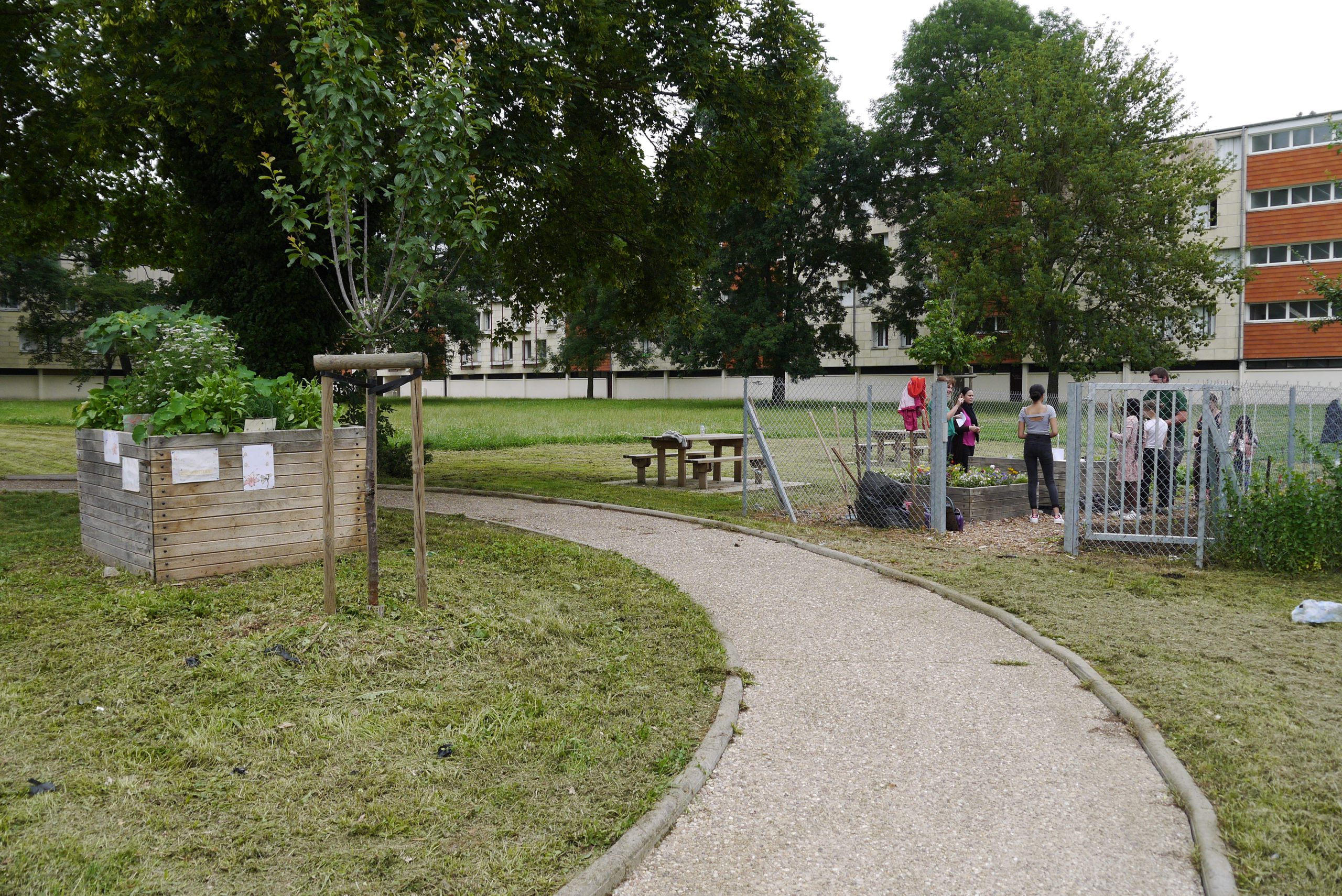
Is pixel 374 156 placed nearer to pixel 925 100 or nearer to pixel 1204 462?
pixel 1204 462

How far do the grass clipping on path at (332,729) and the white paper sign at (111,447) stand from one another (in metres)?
0.96

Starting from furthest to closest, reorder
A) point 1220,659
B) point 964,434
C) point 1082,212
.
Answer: point 1082,212
point 964,434
point 1220,659

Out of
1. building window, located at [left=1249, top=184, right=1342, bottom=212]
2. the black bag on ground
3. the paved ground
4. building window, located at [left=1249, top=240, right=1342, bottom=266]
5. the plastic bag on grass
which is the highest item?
building window, located at [left=1249, top=184, right=1342, bottom=212]

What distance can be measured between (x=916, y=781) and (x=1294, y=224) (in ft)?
177

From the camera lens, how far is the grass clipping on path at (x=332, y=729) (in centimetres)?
339

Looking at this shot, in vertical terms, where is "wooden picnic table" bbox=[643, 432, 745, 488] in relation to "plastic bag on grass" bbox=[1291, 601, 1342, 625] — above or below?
above

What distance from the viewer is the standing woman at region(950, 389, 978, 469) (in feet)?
45.4

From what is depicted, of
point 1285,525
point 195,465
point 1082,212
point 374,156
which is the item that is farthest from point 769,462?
point 1082,212

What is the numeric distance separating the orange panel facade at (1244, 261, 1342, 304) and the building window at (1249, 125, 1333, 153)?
5.88 metres

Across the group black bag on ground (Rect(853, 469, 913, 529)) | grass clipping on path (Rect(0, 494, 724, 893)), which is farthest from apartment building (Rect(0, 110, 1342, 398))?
grass clipping on path (Rect(0, 494, 724, 893))

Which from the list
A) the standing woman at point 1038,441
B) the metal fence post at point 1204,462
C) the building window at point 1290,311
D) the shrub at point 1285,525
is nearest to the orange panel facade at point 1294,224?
the building window at point 1290,311

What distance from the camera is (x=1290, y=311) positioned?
4812 centimetres

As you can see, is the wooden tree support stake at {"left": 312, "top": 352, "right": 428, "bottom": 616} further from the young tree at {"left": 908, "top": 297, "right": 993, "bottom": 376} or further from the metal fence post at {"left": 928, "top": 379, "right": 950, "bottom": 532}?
the young tree at {"left": 908, "top": 297, "right": 993, "bottom": 376}

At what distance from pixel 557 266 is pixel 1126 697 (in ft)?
40.3
